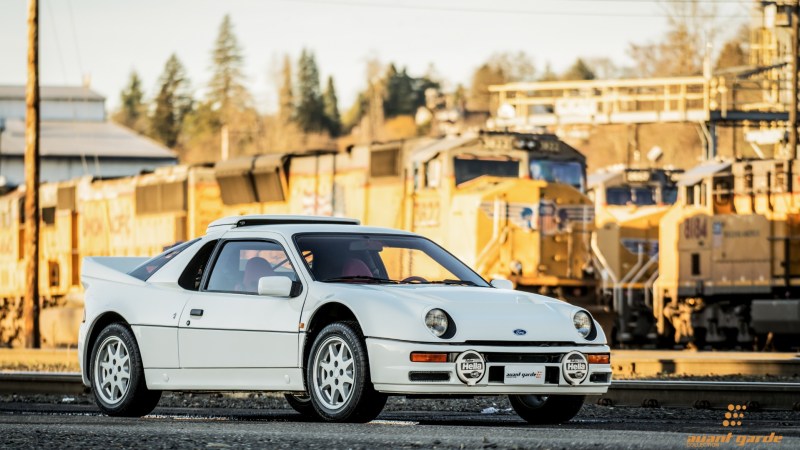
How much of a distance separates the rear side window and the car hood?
189 cm

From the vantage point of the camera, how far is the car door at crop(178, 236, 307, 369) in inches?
355

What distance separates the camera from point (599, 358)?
8766mm

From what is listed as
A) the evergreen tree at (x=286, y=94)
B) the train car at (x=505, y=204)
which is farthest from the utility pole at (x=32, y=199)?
the evergreen tree at (x=286, y=94)

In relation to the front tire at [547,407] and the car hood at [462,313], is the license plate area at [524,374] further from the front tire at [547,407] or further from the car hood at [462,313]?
the front tire at [547,407]

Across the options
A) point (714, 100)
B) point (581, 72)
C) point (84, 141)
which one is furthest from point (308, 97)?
point (714, 100)

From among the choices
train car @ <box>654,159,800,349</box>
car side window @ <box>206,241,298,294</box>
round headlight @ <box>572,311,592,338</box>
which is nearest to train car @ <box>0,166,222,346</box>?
train car @ <box>654,159,800,349</box>

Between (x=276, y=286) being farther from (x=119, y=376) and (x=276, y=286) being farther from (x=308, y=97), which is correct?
(x=308, y=97)

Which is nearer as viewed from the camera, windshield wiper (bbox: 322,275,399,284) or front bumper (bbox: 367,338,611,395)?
front bumper (bbox: 367,338,611,395)

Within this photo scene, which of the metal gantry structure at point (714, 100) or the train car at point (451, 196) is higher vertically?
the metal gantry structure at point (714, 100)

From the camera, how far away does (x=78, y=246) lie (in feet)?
112

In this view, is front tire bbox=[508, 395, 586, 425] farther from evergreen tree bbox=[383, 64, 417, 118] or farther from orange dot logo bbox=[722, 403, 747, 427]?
evergreen tree bbox=[383, 64, 417, 118]

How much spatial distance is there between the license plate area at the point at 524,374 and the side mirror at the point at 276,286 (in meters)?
1.50

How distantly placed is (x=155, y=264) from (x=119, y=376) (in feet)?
2.87

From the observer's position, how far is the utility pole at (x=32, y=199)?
27.2 m
